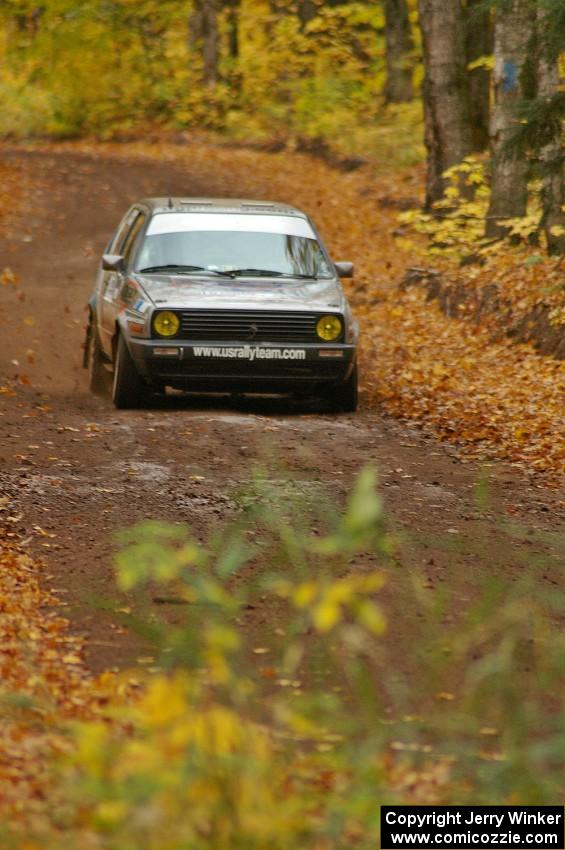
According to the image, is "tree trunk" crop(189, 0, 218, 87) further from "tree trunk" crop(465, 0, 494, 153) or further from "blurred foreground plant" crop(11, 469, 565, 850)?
"blurred foreground plant" crop(11, 469, 565, 850)

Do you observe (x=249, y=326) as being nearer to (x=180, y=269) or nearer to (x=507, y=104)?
(x=180, y=269)

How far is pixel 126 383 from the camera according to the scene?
477 inches

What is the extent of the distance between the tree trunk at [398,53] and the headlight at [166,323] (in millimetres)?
22884

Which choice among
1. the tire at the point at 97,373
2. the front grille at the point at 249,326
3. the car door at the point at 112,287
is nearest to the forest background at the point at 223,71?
the car door at the point at 112,287

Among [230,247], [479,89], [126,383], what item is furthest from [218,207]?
[479,89]

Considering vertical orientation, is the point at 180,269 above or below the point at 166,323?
above

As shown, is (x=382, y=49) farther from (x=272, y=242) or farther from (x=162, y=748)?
(x=162, y=748)

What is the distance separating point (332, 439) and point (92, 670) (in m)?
5.36

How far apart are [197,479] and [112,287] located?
443cm

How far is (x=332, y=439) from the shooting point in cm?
1083

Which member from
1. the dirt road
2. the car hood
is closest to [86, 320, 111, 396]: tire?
the dirt road

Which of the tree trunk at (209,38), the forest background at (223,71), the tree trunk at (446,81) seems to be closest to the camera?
the tree trunk at (446,81)

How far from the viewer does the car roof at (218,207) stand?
13.2 metres

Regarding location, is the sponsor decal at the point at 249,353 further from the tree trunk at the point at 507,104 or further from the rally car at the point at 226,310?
the tree trunk at the point at 507,104
